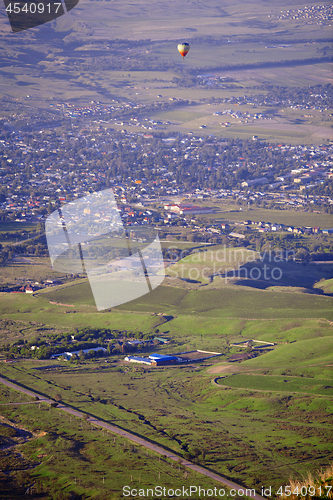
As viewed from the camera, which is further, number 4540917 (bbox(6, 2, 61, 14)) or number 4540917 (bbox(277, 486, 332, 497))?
number 4540917 (bbox(6, 2, 61, 14))

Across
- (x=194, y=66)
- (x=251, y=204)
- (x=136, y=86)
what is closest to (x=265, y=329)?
(x=251, y=204)

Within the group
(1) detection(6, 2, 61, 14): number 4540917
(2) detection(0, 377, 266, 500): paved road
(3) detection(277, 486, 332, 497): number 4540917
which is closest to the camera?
(3) detection(277, 486, 332, 497): number 4540917

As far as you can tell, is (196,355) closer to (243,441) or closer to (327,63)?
(243,441)

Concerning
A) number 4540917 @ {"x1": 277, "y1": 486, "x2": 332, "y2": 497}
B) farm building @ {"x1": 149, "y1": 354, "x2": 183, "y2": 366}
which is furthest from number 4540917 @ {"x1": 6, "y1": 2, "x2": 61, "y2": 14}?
number 4540917 @ {"x1": 277, "y1": 486, "x2": 332, "y2": 497}

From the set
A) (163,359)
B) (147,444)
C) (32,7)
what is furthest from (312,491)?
(32,7)

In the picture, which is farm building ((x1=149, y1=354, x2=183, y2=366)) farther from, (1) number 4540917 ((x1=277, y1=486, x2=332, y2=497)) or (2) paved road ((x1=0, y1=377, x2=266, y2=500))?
(1) number 4540917 ((x1=277, y1=486, x2=332, y2=497))

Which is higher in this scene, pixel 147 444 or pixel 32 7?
pixel 32 7

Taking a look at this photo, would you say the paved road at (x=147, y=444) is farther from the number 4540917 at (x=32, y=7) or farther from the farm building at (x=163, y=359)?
the number 4540917 at (x=32, y=7)

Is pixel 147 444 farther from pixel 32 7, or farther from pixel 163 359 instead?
pixel 32 7

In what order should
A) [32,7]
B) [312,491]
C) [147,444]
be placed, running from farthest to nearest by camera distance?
[32,7]
[147,444]
[312,491]

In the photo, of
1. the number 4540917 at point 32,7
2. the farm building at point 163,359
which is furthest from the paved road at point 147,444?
the number 4540917 at point 32,7

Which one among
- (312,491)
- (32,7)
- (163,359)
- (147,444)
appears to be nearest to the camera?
(312,491)
